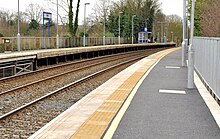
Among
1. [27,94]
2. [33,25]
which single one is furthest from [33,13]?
[27,94]

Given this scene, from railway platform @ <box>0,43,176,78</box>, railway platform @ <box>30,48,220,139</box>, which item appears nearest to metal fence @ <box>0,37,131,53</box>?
railway platform @ <box>0,43,176,78</box>

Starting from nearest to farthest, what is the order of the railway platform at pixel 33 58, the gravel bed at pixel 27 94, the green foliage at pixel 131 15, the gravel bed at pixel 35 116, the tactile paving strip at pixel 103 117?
the tactile paving strip at pixel 103 117 < the gravel bed at pixel 35 116 < the gravel bed at pixel 27 94 < the railway platform at pixel 33 58 < the green foliage at pixel 131 15

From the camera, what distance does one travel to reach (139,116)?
28.4 ft

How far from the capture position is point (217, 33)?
95.7 feet

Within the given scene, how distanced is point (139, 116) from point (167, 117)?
1.91 ft

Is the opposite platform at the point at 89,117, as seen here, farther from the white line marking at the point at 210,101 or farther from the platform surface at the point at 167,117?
the white line marking at the point at 210,101

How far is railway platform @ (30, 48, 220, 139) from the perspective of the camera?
719 cm

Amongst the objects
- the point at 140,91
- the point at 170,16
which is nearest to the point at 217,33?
the point at 140,91

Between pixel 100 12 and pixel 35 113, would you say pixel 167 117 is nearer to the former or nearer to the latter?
pixel 35 113

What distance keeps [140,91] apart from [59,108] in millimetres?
2607

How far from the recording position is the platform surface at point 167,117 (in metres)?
7.19

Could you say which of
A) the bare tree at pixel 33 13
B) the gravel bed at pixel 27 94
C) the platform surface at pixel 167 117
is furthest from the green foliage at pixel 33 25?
the platform surface at pixel 167 117

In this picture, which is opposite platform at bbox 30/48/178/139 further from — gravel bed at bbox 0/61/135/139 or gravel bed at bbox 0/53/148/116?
gravel bed at bbox 0/53/148/116

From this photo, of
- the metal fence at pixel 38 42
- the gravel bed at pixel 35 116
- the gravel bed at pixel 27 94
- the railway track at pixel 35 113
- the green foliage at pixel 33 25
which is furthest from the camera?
the green foliage at pixel 33 25
